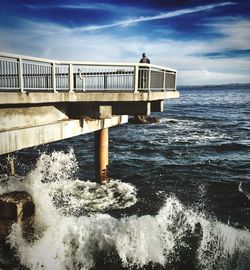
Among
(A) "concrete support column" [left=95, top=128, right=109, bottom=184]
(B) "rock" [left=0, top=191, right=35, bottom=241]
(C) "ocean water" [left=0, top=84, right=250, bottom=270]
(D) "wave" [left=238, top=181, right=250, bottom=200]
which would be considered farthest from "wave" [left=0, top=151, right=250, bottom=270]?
(D) "wave" [left=238, top=181, right=250, bottom=200]

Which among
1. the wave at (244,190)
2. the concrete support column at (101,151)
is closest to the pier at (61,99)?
the concrete support column at (101,151)

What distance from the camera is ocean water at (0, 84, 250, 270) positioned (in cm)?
980

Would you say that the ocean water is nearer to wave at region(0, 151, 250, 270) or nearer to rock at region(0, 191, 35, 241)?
wave at region(0, 151, 250, 270)

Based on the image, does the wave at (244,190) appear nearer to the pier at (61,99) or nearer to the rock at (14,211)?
the pier at (61,99)

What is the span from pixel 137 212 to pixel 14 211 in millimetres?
6355

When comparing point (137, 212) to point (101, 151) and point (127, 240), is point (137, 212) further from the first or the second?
point (101, 151)

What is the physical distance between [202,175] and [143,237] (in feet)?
32.0

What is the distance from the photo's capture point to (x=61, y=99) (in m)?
9.12

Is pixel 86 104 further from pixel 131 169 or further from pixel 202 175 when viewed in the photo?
pixel 202 175

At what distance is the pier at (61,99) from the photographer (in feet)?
26.4

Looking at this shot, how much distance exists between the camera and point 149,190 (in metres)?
16.3

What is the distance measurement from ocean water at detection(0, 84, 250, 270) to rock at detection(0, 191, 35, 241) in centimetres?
28

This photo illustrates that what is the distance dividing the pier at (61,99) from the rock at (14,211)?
2095 millimetres

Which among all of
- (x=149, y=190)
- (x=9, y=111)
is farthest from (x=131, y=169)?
(x=9, y=111)
